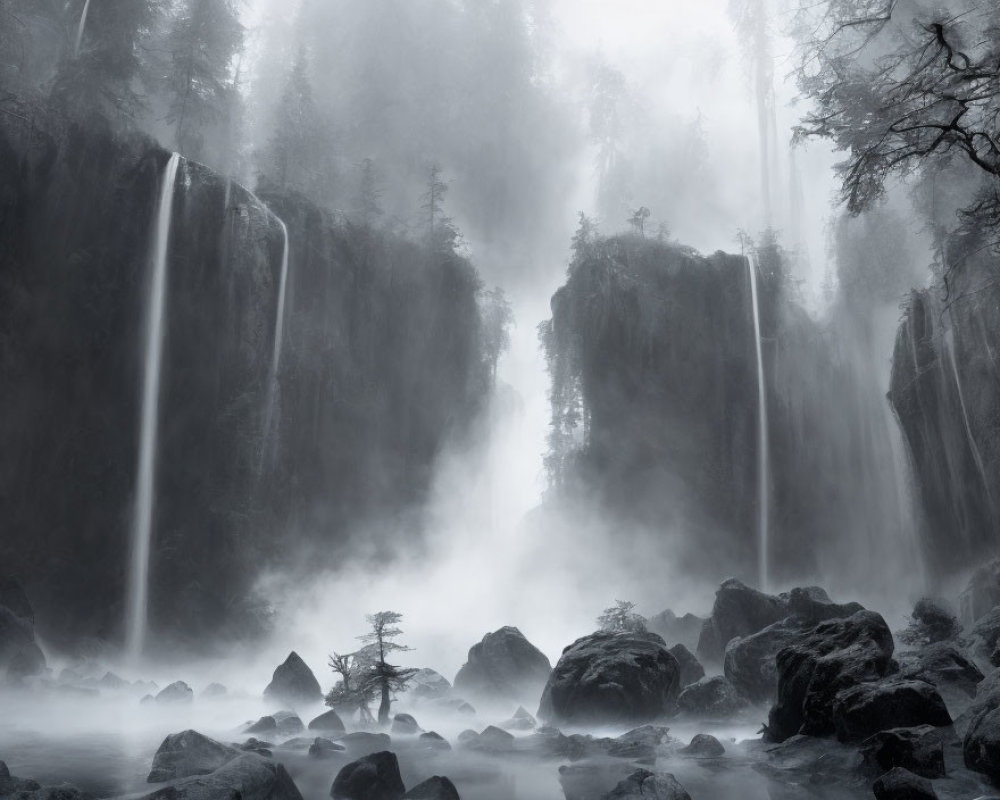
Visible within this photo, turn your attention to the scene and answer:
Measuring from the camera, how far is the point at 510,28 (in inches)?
2303

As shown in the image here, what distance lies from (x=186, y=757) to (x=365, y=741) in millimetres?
5086

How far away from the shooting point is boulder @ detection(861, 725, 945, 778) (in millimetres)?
8984

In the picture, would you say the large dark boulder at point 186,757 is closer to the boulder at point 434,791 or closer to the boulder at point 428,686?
the boulder at point 434,791

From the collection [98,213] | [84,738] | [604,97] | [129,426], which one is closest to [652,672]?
[84,738]

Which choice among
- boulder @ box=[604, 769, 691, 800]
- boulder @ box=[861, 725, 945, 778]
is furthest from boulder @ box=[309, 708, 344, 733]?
boulder @ box=[861, 725, 945, 778]

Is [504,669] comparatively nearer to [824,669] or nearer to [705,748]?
[705,748]

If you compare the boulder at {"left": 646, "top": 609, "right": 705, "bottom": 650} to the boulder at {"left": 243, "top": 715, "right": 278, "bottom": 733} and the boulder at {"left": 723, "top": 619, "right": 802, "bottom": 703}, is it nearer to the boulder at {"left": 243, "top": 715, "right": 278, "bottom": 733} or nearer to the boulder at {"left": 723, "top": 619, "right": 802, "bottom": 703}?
the boulder at {"left": 723, "top": 619, "right": 802, "bottom": 703}

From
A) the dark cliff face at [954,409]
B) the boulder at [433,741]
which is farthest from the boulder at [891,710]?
the dark cliff face at [954,409]

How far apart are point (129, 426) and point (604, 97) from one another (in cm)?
4398

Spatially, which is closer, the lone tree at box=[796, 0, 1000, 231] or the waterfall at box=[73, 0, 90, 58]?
the lone tree at box=[796, 0, 1000, 231]

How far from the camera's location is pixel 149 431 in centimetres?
2755

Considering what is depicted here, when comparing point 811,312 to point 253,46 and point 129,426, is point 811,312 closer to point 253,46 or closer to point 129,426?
point 129,426

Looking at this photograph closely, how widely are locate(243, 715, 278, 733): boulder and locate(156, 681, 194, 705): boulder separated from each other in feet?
15.4

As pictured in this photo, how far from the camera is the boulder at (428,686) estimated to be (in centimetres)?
2173
